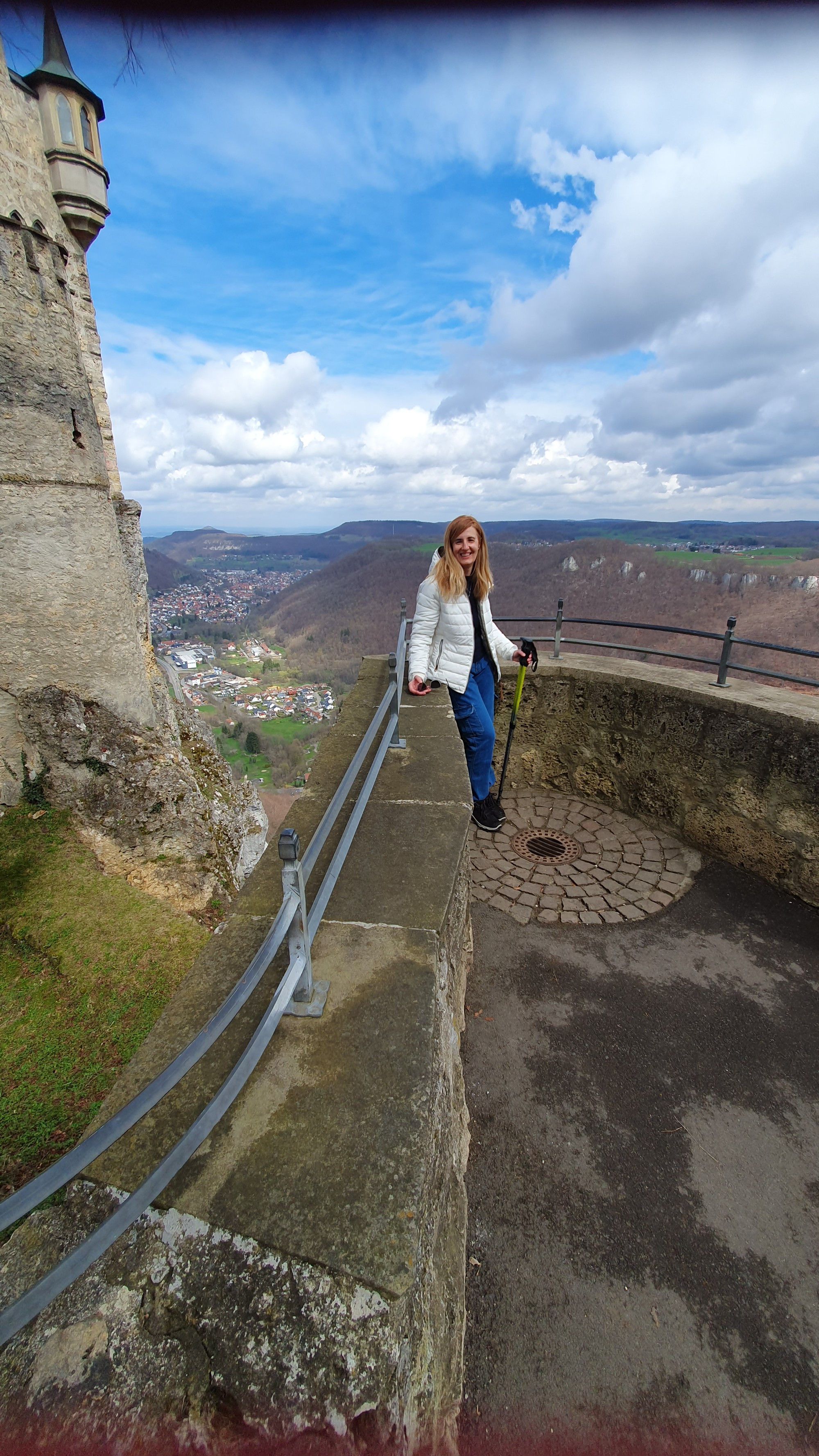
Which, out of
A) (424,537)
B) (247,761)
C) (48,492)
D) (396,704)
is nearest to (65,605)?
(48,492)

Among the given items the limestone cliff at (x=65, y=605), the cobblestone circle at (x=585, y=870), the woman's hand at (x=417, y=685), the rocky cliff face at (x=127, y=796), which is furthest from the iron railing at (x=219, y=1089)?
the limestone cliff at (x=65, y=605)

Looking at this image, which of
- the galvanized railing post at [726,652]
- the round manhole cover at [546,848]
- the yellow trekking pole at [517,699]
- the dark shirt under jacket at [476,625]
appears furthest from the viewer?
the round manhole cover at [546,848]

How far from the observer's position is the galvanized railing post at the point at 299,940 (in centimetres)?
133

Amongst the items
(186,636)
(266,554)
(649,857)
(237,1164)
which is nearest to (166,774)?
(649,857)

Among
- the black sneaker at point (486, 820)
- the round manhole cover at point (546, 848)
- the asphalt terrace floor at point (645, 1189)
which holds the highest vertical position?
the black sneaker at point (486, 820)

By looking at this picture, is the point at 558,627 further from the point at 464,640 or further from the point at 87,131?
the point at 87,131

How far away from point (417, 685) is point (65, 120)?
50.2ft

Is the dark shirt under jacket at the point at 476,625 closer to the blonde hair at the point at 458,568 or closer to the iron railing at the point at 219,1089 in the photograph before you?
the blonde hair at the point at 458,568

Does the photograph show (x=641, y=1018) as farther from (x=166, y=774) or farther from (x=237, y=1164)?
(x=166, y=774)

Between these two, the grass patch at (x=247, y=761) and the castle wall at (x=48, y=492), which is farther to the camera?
the grass patch at (x=247, y=761)

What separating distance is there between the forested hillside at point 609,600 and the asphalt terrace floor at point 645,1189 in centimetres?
278

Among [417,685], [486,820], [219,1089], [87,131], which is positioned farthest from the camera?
[87,131]

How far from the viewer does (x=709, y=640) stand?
15.7ft

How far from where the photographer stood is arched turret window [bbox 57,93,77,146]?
11195 millimetres
